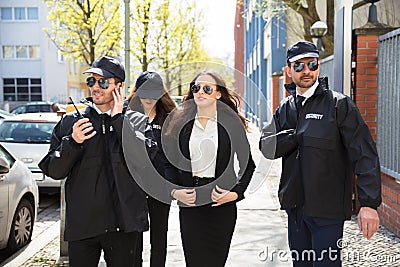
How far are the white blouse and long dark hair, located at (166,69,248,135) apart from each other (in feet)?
0.45

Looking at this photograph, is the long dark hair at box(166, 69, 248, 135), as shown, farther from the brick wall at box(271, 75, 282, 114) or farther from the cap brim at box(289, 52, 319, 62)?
the brick wall at box(271, 75, 282, 114)

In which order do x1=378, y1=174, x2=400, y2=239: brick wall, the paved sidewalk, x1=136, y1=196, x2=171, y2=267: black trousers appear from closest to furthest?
x1=136, y1=196, x2=171, y2=267: black trousers → the paved sidewalk → x1=378, y1=174, x2=400, y2=239: brick wall

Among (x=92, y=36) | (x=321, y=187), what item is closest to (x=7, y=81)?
(x=92, y=36)

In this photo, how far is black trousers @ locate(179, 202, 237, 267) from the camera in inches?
151

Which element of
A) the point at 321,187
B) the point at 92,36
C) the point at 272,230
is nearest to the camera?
the point at 321,187

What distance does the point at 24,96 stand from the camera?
48.0 metres

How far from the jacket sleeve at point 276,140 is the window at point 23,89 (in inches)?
1822

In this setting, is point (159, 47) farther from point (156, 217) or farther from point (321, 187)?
point (321, 187)

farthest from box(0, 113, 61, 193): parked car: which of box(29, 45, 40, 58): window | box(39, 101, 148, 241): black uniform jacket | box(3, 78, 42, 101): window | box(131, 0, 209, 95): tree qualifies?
box(29, 45, 40, 58): window

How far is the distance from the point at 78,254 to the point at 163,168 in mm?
950

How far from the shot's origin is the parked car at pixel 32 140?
926 centimetres

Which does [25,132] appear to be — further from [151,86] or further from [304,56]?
[304,56]

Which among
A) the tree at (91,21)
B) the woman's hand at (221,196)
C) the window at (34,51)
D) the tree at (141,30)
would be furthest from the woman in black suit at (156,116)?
the window at (34,51)

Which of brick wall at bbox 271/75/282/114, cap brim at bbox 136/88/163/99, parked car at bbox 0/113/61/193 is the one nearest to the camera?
cap brim at bbox 136/88/163/99
